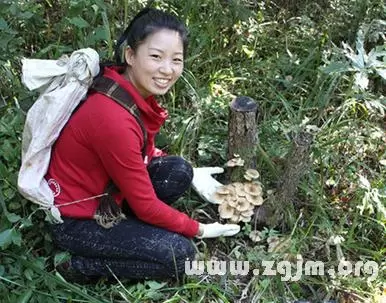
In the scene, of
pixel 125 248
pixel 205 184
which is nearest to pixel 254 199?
pixel 205 184

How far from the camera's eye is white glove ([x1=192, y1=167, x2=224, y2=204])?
271 centimetres

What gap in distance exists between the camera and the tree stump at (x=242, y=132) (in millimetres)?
2496

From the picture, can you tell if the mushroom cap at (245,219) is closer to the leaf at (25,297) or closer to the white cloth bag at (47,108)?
the white cloth bag at (47,108)

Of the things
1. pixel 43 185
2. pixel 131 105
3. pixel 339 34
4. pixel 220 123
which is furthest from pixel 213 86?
pixel 43 185

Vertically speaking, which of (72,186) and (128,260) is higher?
(72,186)

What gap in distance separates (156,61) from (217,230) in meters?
0.84

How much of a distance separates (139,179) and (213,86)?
1.24 metres

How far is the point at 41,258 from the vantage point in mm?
2342

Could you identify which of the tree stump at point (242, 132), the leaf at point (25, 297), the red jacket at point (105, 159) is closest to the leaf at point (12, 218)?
the red jacket at point (105, 159)

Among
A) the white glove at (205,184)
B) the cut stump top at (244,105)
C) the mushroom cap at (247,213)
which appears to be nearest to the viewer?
the cut stump top at (244,105)

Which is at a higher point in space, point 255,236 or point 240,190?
point 240,190

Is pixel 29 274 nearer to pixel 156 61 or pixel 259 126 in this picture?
pixel 156 61

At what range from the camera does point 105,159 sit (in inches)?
84.7

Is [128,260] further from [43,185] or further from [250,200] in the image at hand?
[250,200]
